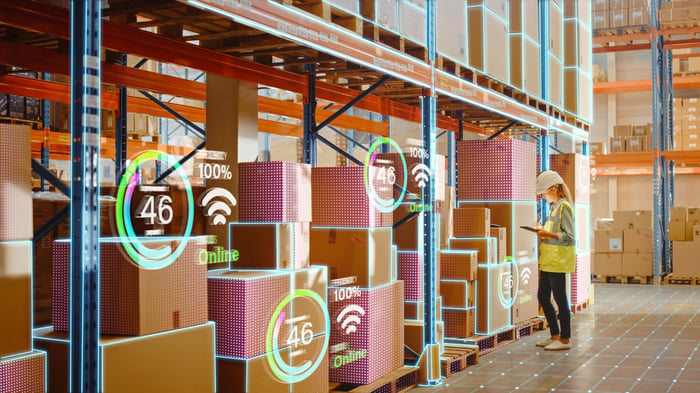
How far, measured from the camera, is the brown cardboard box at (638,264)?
1551cm

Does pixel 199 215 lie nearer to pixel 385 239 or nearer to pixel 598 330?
pixel 385 239

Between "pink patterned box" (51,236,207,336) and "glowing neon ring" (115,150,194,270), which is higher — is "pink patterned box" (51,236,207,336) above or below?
below

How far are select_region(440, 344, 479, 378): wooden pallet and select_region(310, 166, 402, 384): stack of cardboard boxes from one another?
1066 millimetres

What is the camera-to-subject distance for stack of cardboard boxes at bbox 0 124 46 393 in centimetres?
322

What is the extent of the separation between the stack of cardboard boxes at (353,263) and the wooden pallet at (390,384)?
6 centimetres

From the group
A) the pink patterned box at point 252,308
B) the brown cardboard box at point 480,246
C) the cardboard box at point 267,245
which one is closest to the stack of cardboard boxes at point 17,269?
the pink patterned box at point 252,308

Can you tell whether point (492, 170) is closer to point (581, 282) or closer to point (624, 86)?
point (581, 282)

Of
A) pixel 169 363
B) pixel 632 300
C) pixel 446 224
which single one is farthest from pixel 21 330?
pixel 632 300

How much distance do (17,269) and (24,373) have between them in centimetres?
44

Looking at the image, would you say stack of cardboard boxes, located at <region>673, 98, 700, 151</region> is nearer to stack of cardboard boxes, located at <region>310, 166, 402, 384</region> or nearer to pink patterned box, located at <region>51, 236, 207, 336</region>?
stack of cardboard boxes, located at <region>310, 166, 402, 384</region>

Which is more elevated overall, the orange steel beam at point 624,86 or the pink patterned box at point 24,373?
the orange steel beam at point 624,86

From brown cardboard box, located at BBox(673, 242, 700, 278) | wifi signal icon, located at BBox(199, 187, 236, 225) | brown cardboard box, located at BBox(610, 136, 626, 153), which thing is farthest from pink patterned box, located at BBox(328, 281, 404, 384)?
brown cardboard box, located at BBox(610, 136, 626, 153)

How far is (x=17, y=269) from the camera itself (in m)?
3.30

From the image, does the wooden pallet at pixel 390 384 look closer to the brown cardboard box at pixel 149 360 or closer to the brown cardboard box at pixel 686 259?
the brown cardboard box at pixel 149 360
